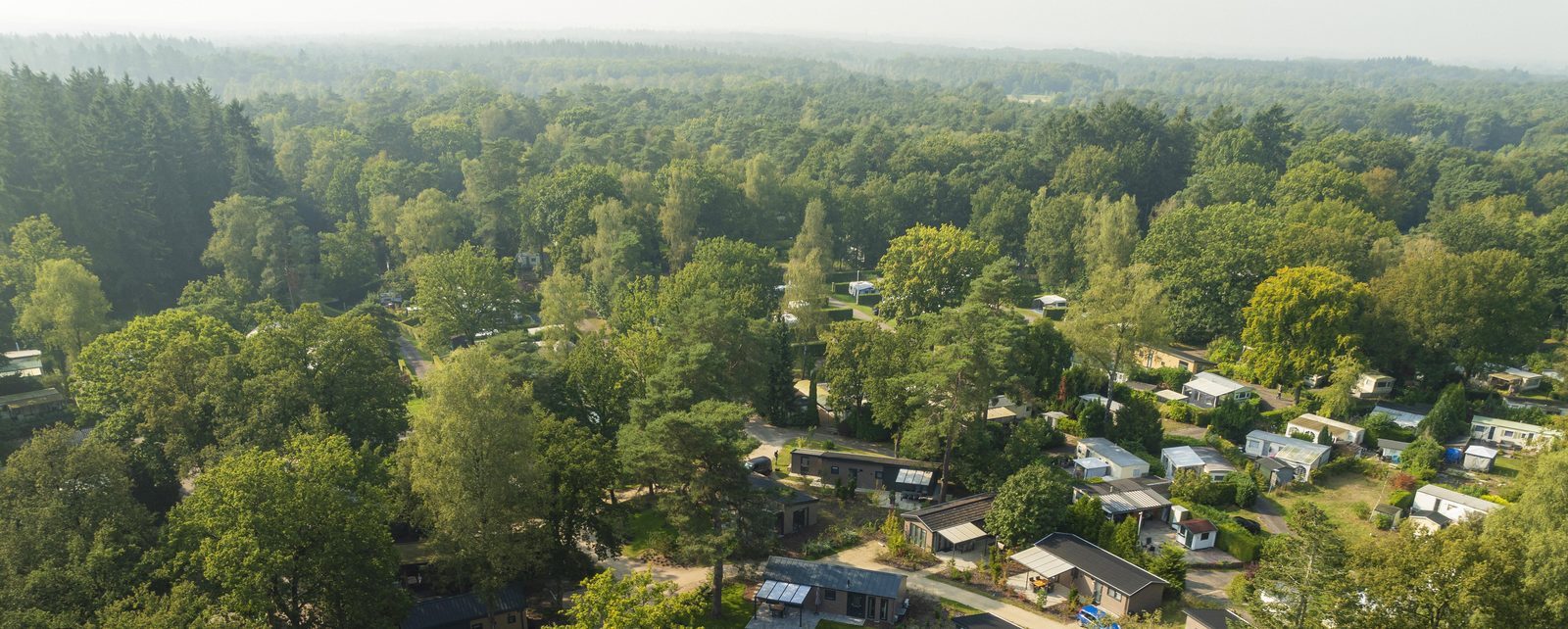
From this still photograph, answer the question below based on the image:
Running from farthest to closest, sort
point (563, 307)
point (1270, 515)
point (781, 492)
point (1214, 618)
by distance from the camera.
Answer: point (563, 307), point (1270, 515), point (781, 492), point (1214, 618)

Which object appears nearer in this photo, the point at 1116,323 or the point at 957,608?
the point at 957,608

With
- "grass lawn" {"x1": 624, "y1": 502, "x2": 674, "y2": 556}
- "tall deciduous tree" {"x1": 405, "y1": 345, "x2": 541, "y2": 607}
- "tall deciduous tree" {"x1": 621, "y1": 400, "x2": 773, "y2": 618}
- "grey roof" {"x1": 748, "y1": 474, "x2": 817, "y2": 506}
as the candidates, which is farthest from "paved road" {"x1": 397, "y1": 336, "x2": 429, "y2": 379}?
"tall deciduous tree" {"x1": 621, "y1": 400, "x2": 773, "y2": 618}

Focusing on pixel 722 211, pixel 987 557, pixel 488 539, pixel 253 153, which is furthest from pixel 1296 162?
pixel 253 153

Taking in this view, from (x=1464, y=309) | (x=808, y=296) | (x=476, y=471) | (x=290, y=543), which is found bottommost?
(x=808, y=296)

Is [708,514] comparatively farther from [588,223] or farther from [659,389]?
[588,223]

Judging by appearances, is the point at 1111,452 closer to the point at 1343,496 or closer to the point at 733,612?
the point at 1343,496

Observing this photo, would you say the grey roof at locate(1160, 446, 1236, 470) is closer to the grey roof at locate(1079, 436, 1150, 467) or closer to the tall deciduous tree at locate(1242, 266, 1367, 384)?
the grey roof at locate(1079, 436, 1150, 467)

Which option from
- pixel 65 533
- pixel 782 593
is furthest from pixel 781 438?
pixel 65 533

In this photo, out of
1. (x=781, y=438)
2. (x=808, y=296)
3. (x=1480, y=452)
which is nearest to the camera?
(x=1480, y=452)
